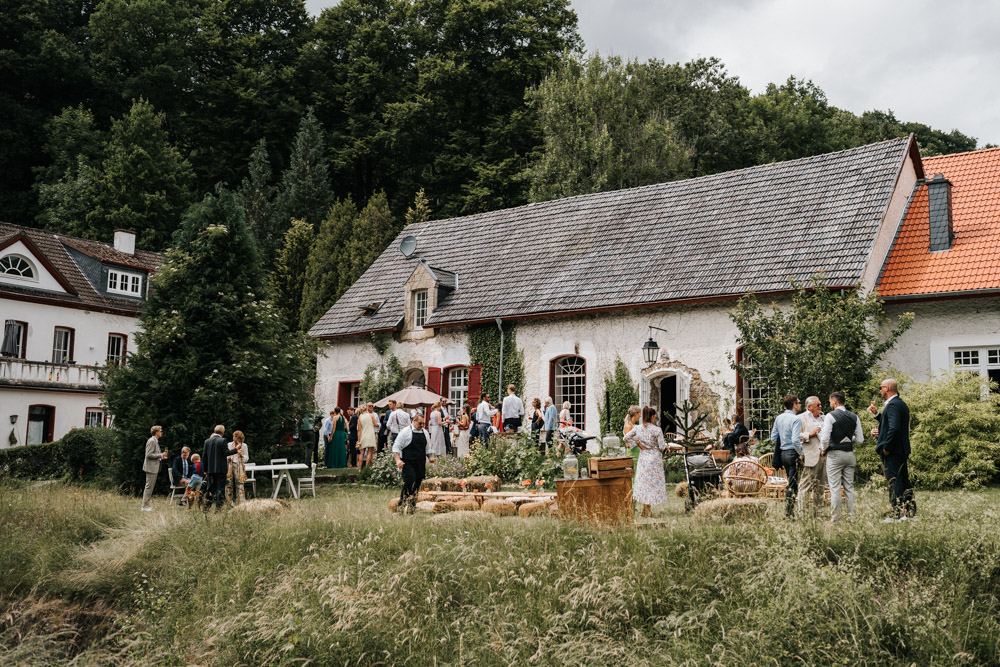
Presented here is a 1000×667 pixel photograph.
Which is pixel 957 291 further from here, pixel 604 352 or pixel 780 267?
pixel 604 352

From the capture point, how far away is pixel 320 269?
3469 cm

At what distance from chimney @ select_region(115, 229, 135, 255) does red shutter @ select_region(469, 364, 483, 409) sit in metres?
18.3

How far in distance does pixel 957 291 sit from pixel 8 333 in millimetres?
27057

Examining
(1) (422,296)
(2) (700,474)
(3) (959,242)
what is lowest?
(2) (700,474)

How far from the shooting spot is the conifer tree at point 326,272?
33688mm

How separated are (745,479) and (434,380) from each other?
43.9 feet

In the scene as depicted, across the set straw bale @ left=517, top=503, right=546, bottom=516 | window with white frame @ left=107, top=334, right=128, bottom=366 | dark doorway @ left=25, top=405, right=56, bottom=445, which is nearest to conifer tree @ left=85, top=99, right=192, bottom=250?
window with white frame @ left=107, top=334, right=128, bottom=366

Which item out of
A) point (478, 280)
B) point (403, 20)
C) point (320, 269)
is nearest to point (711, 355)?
point (478, 280)

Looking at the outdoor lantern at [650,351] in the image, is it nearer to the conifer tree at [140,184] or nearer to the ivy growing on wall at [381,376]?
the ivy growing on wall at [381,376]

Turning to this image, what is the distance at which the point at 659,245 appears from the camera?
2239 centimetres

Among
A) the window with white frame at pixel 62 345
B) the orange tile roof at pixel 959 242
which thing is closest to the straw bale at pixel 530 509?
the orange tile roof at pixel 959 242

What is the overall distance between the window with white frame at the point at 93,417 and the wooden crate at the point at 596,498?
2492 cm

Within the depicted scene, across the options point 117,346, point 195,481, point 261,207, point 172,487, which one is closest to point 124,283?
point 117,346

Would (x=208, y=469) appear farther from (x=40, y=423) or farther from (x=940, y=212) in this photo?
(x=40, y=423)
